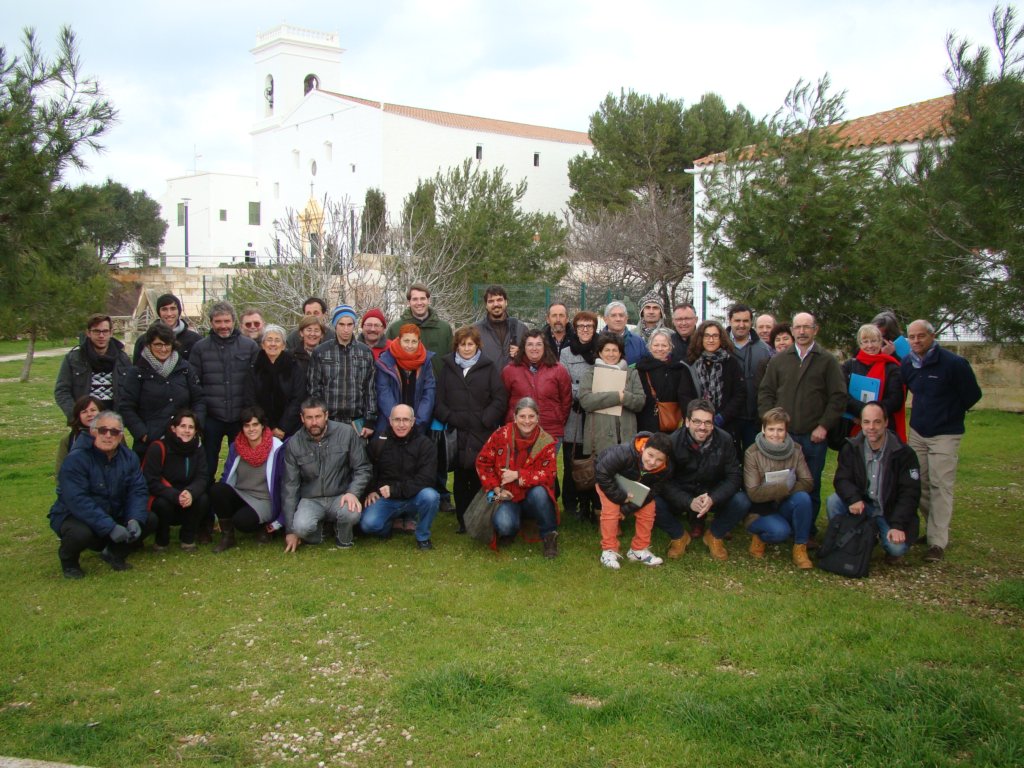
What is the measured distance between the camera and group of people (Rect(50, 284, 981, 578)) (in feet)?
21.2

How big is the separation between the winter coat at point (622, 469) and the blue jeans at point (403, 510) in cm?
134

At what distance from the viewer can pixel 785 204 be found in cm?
1100

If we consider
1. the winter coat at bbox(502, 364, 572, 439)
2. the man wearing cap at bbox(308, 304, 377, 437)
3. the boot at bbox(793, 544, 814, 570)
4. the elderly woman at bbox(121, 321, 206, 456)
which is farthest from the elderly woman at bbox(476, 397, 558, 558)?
the elderly woman at bbox(121, 321, 206, 456)

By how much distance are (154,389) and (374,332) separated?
1854 millimetres

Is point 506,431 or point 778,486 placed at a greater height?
point 506,431

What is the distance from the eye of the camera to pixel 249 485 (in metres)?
6.98

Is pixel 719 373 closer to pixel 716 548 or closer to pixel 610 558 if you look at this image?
pixel 716 548

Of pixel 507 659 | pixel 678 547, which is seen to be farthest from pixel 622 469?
pixel 507 659

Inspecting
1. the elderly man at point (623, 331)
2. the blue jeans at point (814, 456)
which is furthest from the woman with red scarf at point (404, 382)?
the blue jeans at point (814, 456)

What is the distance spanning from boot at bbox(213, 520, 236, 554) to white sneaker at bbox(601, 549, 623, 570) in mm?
2944

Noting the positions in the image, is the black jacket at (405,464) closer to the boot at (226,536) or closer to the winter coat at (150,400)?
the boot at (226,536)

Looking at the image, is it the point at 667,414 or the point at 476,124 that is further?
the point at 476,124

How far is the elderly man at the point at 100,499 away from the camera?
618 cm

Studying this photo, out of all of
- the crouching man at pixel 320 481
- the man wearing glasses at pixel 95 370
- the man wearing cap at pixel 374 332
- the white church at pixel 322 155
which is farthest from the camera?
the white church at pixel 322 155
